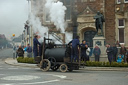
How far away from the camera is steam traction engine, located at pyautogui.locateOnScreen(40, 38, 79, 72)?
1285 cm

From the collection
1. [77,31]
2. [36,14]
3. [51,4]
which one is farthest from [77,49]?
[77,31]

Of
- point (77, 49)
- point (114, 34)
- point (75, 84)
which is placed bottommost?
point (75, 84)

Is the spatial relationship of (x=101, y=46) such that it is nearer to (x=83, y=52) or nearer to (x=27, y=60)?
(x=83, y=52)

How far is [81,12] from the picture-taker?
2409 centimetres

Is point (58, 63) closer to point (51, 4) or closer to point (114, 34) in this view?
point (51, 4)

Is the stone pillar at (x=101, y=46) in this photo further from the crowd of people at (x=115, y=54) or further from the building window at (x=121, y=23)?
the building window at (x=121, y=23)

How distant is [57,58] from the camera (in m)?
13.1

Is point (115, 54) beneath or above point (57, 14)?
beneath

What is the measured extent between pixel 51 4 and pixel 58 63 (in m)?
6.16

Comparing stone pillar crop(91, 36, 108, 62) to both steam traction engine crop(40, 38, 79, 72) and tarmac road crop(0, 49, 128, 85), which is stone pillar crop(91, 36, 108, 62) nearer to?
steam traction engine crop(40, 38, 79, 72)

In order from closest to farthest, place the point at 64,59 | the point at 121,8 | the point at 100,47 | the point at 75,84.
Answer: the point at 75,84 < the point at 64,59 < the point at 100,47 < the point at 121,8

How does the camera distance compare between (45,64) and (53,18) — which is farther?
(53,18)

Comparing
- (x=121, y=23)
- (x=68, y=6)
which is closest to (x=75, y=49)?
(x=68, y=6)

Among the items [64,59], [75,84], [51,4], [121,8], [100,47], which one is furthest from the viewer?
[121,8]
